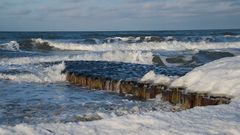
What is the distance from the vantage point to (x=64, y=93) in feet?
32.7

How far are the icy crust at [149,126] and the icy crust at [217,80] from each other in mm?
2095

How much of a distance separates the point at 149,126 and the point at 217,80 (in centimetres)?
343

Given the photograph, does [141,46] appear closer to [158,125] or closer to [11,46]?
[11,46]

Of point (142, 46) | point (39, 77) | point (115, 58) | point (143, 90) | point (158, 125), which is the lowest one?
point (142, 46)

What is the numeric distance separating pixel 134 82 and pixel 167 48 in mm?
24609

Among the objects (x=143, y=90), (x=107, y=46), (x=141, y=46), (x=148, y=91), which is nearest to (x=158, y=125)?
(x=148, y=91)

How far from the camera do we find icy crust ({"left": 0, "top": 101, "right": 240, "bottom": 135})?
4234 mm

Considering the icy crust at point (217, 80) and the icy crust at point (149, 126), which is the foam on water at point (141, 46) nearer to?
the icy crust at point (217, 80)

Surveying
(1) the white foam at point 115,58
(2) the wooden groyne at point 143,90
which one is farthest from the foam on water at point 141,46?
(2) the wooden groyne at point 143,90

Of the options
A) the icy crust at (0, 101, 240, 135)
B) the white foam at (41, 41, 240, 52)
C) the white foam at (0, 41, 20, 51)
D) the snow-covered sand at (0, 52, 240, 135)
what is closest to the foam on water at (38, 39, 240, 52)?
the white foam at (41, 41, 240, 52)

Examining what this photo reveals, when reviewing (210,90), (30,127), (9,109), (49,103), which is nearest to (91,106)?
(49,103)

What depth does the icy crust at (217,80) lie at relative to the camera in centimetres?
715

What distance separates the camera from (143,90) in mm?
9203

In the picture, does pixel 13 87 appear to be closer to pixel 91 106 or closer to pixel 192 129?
pixel 91 106
